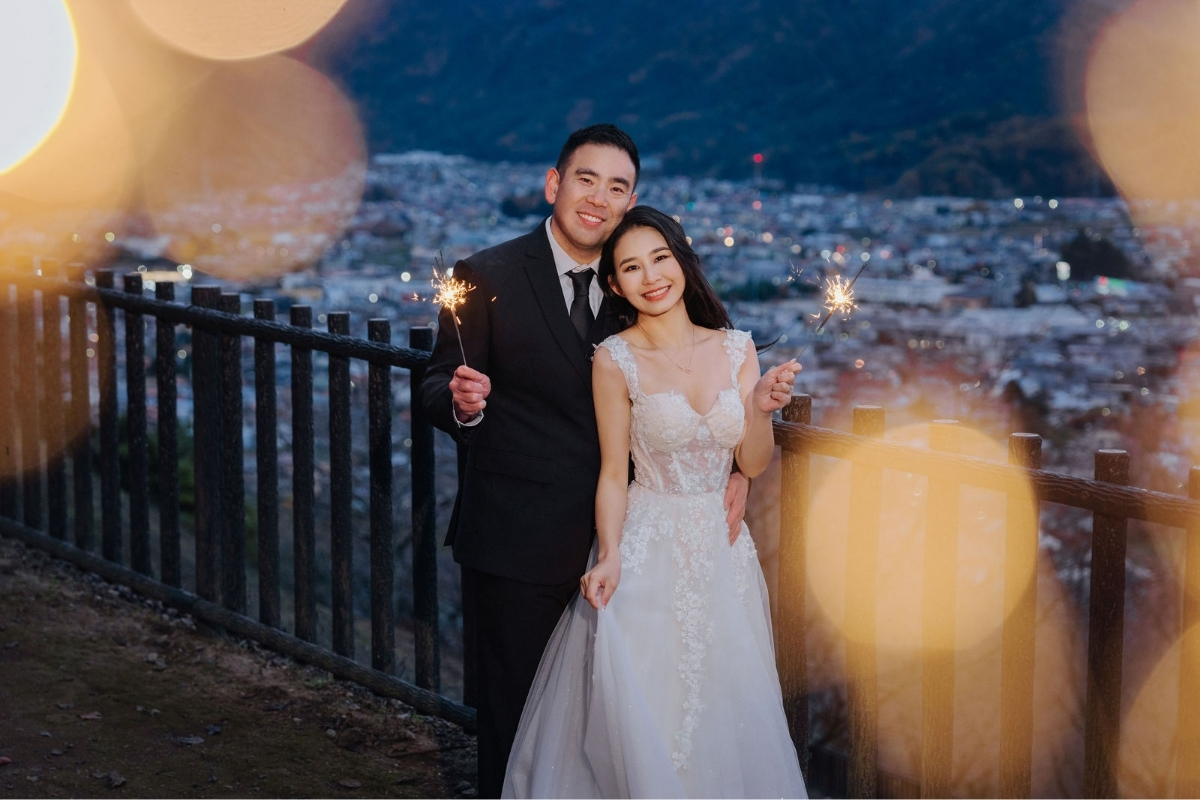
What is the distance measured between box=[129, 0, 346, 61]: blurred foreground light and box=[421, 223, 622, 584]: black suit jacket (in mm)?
30917

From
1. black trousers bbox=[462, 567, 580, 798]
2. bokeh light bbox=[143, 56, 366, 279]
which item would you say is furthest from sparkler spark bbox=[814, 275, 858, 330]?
bokeh light bbox=[143, 56, 366, 279]

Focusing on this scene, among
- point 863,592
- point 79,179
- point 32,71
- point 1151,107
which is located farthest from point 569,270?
point 79,179

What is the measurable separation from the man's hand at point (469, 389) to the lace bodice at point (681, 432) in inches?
13.6

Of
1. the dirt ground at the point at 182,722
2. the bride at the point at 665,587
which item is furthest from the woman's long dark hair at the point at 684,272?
the dirt ground at the point at 182,722

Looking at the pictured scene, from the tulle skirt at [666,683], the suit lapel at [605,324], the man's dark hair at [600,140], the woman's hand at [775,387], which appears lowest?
Answer: the tulle skirt at [666,683]

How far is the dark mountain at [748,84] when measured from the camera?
2797 cm

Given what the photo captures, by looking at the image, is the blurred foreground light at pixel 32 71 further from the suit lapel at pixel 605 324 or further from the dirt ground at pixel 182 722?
the suit lapel at pixel 605 324

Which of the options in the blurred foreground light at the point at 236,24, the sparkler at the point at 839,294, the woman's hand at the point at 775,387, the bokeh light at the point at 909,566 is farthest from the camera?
the blurred foreground light at the point at 236,24

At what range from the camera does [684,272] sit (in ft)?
9.75

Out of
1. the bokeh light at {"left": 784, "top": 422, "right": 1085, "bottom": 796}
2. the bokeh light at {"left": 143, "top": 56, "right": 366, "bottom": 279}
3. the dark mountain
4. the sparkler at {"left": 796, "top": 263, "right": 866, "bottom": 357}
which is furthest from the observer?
the dark mountain

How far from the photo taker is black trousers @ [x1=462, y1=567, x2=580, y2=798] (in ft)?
10.4

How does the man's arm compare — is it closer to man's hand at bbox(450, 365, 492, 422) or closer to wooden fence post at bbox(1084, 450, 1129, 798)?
man's hand at bbox(450, 365, 492, 422)

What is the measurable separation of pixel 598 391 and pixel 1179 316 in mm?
17241

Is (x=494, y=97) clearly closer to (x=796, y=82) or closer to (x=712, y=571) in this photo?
(x=796, y=82)
